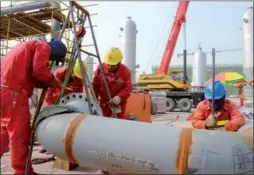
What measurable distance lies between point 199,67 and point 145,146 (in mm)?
21284

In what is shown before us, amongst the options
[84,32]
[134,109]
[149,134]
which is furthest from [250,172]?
[134,109]

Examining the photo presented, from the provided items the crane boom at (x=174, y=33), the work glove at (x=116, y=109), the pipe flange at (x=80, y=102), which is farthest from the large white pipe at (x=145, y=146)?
the crane boom at (x=174, y=33)

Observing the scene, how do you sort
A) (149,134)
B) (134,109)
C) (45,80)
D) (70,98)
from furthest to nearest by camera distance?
(134,109)
(70,98)
(45,80)
(149,134)

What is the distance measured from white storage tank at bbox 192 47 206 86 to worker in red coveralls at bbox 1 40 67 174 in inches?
782

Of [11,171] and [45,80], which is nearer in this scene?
[45,80]

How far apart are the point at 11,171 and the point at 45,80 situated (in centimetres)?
124

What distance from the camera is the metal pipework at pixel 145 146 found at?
182 cm

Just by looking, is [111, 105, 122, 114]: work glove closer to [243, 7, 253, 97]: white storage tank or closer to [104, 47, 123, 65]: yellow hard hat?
[104, 47, 123, 65]: yellow hard hat

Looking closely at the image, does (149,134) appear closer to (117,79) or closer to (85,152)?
(85,152)

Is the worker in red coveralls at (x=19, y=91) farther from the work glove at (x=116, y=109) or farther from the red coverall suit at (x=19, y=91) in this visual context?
the work glove at (x=116, y=109)

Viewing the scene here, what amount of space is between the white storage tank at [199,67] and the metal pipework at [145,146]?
65.9 ft

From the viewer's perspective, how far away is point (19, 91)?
101 inches

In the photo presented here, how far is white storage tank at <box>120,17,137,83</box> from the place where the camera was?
Answer: 607 inches

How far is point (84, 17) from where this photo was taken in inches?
132
